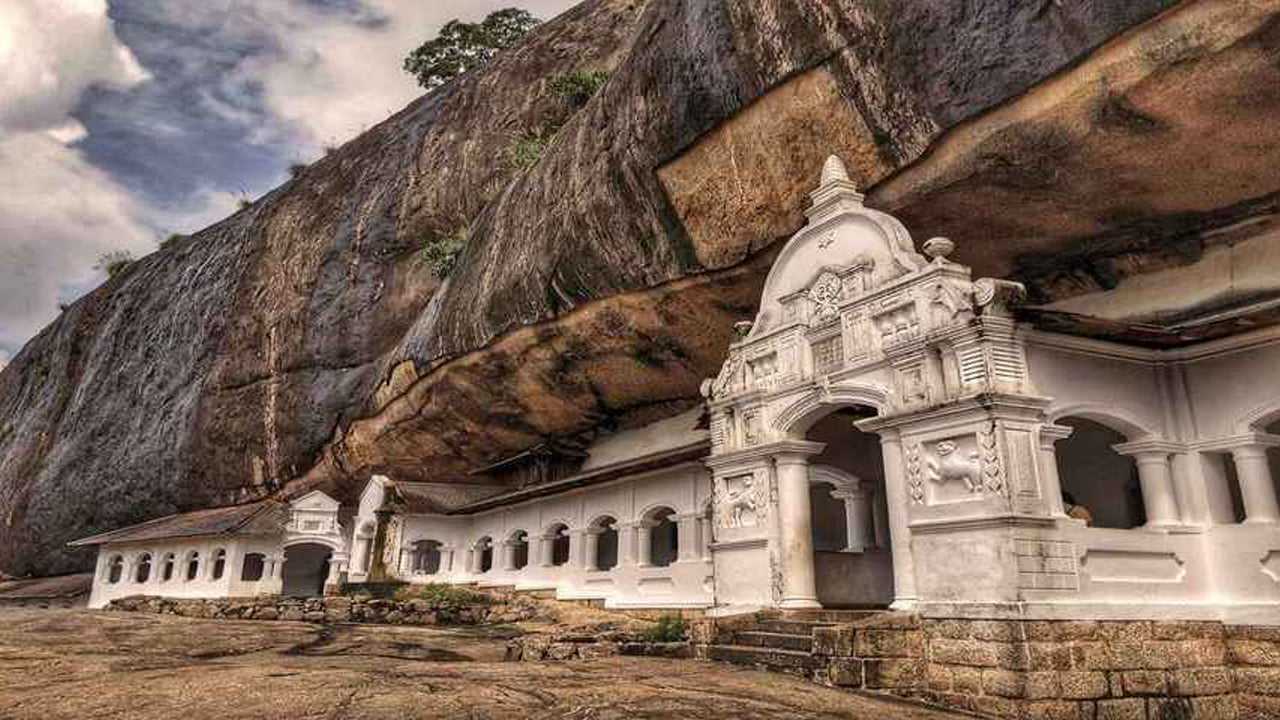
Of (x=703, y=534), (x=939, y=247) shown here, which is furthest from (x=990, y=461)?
(x=703, y=534)

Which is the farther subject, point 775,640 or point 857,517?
point 857,517

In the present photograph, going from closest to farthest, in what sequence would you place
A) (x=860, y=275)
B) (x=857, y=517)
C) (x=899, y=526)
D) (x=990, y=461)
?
(x=990, y=461)
(x=899, y=526)
(x=860, y=275)
(x=857, y=517)

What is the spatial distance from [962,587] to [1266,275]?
6429 millimetres

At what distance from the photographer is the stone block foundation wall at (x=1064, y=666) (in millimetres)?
7543

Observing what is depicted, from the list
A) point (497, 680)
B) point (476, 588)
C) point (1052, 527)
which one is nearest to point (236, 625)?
point (476, 588)

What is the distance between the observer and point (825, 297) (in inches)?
434

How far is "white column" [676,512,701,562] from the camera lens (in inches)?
606

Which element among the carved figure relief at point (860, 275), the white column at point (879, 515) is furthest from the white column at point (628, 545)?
the carved figure relief at point (860, 275)

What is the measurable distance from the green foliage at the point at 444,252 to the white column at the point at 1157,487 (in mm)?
18789

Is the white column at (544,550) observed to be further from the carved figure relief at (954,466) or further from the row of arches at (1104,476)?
the carved figure relief at (954,466)

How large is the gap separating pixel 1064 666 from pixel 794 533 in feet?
12.6

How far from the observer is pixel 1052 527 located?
27.0 feet

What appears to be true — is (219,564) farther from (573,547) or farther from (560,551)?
(573,547)

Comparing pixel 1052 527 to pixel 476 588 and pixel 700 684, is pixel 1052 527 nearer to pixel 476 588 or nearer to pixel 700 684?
pixel 700 684
